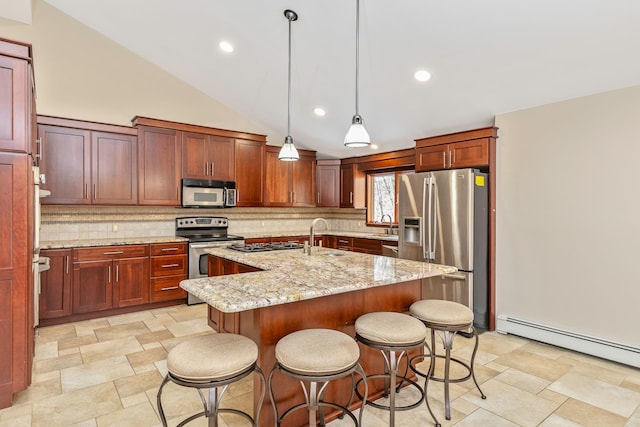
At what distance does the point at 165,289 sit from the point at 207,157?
1934 millimetres

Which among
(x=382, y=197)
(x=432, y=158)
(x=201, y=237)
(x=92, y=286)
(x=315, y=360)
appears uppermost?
(x=432, y=158)

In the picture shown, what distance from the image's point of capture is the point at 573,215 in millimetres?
3291

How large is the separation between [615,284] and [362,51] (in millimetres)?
3145

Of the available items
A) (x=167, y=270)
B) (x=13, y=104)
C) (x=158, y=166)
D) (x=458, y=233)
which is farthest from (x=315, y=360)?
(x=158, y=166)

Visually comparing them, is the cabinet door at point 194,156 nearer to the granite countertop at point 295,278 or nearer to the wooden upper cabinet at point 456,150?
the granite countertop at point 295,278

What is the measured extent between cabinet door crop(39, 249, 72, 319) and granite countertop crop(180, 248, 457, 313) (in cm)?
210

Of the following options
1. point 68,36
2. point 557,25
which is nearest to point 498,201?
point 557,25

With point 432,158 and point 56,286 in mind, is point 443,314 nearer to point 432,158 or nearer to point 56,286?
point 432,158

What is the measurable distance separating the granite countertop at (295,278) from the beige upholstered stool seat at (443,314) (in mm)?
208

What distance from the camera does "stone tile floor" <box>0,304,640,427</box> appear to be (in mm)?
2180

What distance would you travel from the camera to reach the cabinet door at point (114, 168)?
4.31 m

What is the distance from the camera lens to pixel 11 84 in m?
2.29

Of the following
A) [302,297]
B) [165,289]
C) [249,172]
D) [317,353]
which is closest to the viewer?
[317,353]

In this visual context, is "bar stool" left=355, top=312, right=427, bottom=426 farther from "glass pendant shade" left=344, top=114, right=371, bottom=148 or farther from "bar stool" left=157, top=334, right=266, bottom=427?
"glass pendant shade" left=344, top=114, right=371, bottom=148
